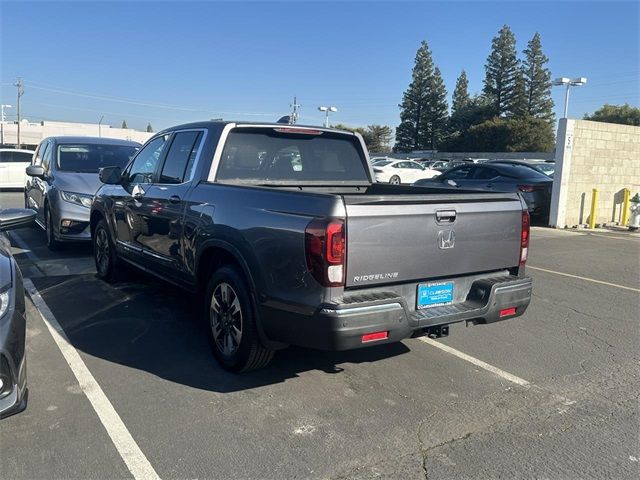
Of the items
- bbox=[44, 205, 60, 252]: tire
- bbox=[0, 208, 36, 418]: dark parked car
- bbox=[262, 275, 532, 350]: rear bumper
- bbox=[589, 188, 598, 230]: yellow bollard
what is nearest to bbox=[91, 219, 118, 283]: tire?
bbox=[44, 205, 60, 252]: tire

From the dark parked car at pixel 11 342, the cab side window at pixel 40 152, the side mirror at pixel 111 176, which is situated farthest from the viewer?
the cab side window at pixel 40 152

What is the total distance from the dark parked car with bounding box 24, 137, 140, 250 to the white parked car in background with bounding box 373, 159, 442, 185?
17.1m

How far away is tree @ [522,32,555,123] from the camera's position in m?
67.6

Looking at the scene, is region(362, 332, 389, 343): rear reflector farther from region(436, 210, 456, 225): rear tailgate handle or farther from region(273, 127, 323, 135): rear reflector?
region(273, 127, 323, 135): rear reflector

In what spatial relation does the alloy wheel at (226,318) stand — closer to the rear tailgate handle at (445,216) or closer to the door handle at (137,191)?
the rear tailgate handle at (445,216)

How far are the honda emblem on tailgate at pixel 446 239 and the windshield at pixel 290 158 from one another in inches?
68.0

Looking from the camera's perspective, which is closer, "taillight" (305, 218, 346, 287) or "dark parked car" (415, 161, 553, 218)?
"taillight" (305, 218, 346, 287)

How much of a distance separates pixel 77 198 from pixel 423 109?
2769 inches

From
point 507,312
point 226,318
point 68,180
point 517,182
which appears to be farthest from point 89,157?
point 517,182

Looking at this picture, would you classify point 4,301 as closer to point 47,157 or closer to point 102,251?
point 102,251

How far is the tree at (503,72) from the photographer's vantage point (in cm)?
6750

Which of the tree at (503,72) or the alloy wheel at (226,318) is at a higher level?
the tree at (503,72)

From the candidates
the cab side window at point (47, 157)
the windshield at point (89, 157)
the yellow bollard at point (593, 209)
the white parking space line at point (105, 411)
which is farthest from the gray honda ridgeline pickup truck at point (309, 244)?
the yellow bollard at point (593, 209)

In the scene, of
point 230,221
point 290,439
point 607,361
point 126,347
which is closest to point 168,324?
point 126,347
